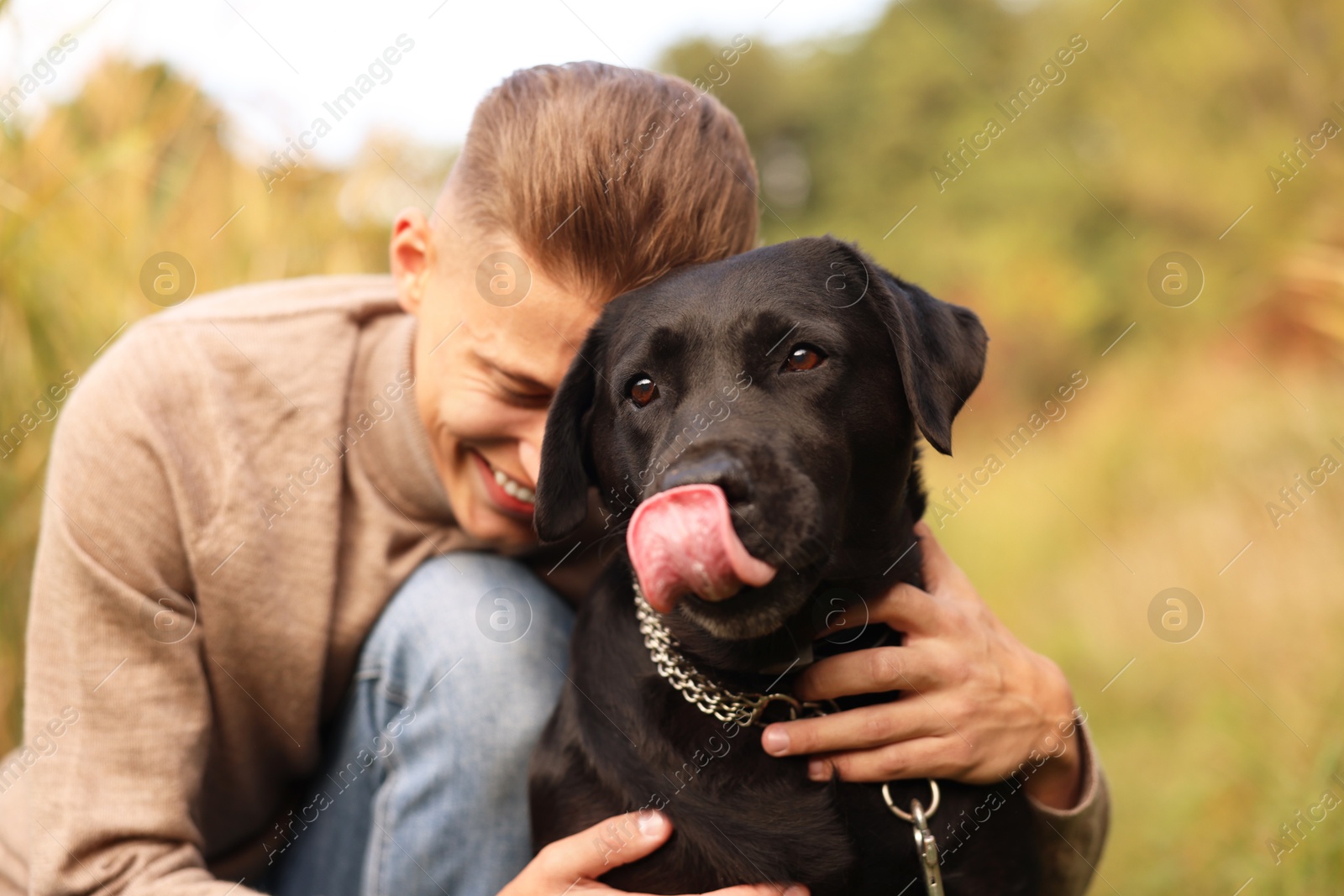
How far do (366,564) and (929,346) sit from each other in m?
1.31

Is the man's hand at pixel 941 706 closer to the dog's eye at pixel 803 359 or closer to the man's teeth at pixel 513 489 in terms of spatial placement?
the dog's eye at pixel 803 359

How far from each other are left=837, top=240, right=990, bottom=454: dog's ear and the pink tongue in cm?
51

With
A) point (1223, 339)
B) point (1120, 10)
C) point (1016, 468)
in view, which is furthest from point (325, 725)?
point (1120, 10)

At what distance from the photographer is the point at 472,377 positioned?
211 cm

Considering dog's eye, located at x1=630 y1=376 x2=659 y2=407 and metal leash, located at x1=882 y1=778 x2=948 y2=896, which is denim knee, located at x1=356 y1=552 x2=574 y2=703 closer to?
dog's eye, located at x1=630 y1=376 x2=659 y2=407

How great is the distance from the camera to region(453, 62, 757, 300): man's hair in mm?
1992

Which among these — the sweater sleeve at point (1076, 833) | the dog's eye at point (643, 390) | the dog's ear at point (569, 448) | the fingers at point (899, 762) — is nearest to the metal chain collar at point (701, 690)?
the fingers at point (899, 762)

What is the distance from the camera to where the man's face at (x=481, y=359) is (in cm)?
204

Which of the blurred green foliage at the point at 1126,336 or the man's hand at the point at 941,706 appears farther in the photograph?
the blurred green foliage at the point at 1126,336

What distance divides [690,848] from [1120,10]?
10.1 metres

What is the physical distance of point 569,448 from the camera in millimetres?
1987

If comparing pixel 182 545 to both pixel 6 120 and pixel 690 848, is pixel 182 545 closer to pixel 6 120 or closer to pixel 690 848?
pixel 690 848

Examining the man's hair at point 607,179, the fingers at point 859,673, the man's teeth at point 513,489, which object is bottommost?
the fingers at point 859,673

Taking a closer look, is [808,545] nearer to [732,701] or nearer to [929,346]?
[732,701]
